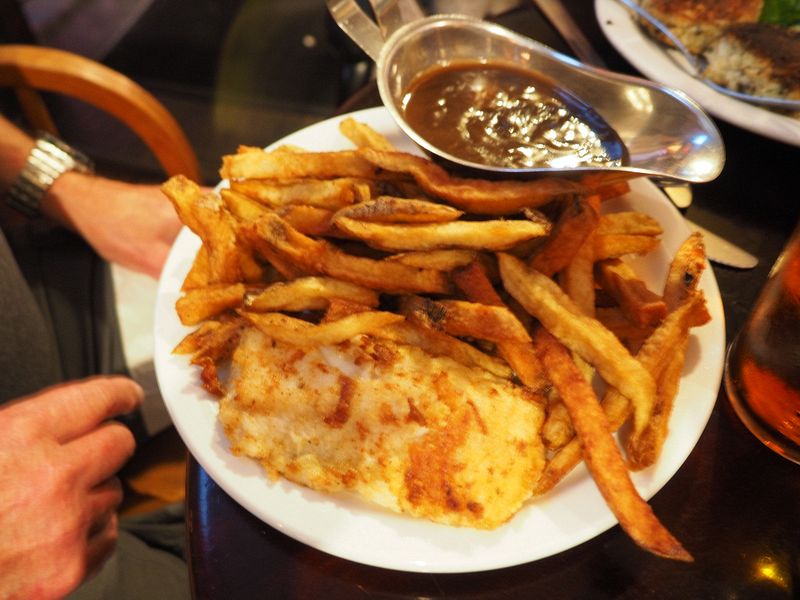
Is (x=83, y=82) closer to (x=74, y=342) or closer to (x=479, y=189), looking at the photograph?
(x=74, y=342)

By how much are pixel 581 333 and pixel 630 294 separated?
16cm

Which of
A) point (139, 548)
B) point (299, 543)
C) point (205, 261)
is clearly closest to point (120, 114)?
point (205, 261)

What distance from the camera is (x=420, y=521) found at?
1.12 m

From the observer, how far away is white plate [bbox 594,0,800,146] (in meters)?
1.76

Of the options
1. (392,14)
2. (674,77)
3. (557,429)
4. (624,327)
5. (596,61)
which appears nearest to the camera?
(557,429)

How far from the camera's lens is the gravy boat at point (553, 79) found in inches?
53.3

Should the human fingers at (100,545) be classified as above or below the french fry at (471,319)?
below

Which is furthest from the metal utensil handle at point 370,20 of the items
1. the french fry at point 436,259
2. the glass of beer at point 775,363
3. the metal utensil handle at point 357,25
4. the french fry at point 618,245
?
the glass of beer at point 775,363

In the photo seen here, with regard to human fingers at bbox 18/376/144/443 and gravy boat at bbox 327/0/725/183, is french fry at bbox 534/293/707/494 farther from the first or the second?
human fingers at bbox 18/376/144/443

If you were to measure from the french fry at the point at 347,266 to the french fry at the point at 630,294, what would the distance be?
0.35 metres

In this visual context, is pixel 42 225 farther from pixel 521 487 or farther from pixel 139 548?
pixel 521 487

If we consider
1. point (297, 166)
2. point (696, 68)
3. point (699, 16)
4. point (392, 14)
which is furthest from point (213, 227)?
point (699, 16)

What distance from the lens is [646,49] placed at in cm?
204

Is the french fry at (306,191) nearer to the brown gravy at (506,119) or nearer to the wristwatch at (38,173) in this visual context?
the brown gravy at (506,119)
